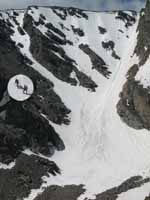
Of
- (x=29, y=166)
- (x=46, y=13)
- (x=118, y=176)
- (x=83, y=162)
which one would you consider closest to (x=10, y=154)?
(x=29, y=166)

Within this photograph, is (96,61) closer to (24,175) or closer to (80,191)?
(24,175)

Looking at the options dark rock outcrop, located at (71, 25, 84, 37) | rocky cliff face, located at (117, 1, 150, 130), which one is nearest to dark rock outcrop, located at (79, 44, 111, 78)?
dark rock outcrop, located at (71, 25, 84, 37)

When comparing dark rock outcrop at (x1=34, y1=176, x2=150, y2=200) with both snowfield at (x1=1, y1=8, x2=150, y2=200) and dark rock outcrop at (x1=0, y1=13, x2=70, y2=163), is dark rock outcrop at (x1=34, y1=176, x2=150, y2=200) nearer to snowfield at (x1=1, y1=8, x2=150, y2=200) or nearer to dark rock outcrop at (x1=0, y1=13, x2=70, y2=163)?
snowfield at (x1=1, y1=8, x2=150, y2=200)

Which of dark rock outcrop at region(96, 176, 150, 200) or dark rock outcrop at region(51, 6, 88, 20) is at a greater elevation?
dark rock outcrop at region(51, 6, 88, 20)

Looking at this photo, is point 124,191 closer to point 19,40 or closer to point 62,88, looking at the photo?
point 62,88

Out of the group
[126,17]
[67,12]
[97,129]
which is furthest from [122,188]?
[126,17]

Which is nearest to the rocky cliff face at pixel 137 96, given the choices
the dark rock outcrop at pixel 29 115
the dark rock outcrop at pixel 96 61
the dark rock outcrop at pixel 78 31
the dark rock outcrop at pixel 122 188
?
the dark rock outcrop at pixel 29 115
